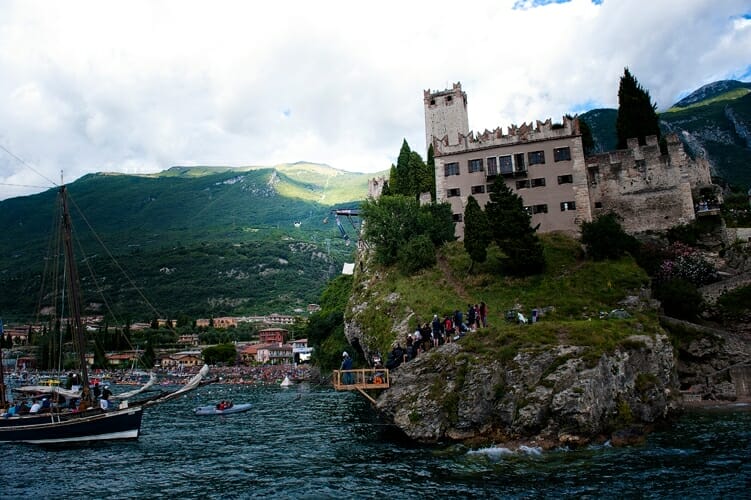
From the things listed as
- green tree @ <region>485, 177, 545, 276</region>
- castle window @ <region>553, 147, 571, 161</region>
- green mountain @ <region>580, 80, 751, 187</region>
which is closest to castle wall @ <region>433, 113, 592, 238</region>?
castle window @ <region>553, 147, 571, 161</region>

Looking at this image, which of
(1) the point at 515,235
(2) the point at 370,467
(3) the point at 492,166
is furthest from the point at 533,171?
(2) the point at 370,467

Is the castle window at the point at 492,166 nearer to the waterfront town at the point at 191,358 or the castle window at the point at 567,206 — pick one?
the castle window at the point at 567,206

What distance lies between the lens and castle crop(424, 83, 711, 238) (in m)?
60.8

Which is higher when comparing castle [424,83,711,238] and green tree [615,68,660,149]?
green tree [615,68,660,149]

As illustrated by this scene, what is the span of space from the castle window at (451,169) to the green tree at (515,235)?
13.1m

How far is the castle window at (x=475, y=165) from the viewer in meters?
66.6

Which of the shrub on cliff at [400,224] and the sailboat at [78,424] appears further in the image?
the shrub on cliff at [400,224]

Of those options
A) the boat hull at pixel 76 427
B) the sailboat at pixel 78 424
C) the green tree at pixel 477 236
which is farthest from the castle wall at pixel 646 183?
the boat hull at pixel 76 427

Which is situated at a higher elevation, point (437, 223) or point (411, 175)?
point (411, 175)

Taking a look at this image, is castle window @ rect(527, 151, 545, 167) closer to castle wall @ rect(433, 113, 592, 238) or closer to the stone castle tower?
castle wall @ rect(433, 113, 592, 238)

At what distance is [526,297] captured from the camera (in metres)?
50.5

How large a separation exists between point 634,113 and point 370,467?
54.5m

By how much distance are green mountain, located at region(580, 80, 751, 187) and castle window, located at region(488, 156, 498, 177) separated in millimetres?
85044

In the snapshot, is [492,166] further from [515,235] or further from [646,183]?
[646,183]
